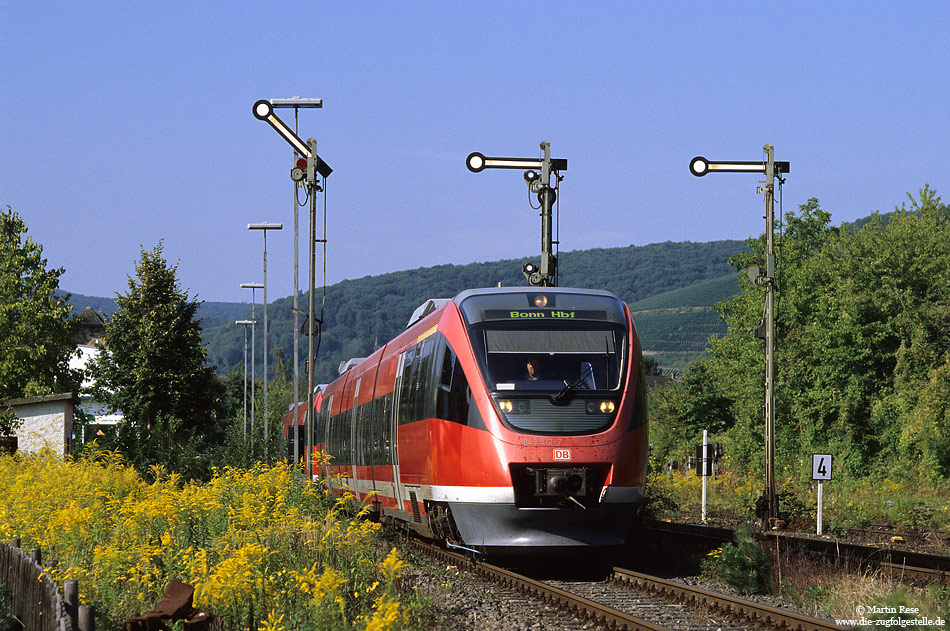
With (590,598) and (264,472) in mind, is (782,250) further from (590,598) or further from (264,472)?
(590,598)

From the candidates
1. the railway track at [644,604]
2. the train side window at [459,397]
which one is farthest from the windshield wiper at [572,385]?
the railway track at [644,604]

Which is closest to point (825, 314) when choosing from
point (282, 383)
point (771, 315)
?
point (771, 315)

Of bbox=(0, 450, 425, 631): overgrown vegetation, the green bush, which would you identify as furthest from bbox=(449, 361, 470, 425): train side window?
the green bush

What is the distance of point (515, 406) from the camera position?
1373cm

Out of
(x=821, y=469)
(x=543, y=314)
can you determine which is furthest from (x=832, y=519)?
(x=543, y=314)

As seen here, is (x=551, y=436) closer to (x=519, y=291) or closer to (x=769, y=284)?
(x=519, y=291)

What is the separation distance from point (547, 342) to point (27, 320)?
118 feet

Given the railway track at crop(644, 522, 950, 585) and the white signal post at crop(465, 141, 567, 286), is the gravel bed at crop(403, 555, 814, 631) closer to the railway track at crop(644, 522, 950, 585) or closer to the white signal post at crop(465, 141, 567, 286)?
the railway track at crop(644, 522, 950, 585)

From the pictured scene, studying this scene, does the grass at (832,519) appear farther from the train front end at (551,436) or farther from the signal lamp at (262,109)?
the signal lamp at (262,109)

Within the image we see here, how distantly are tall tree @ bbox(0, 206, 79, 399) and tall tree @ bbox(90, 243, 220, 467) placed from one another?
239 centimetres

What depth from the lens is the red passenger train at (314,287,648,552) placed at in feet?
44.7

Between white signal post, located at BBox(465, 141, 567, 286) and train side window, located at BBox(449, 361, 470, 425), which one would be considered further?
Answer: white signal post, located at BBox(465, 141, 567, 286)

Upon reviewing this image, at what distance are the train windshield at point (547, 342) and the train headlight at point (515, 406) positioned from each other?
0.52ft

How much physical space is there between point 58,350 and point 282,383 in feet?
271
